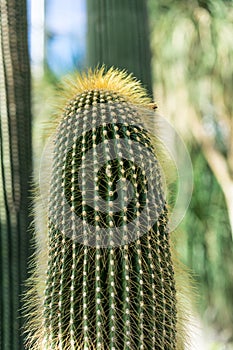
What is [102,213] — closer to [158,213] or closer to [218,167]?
[158,213]

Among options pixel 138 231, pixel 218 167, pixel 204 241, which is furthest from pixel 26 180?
pixel 204 241

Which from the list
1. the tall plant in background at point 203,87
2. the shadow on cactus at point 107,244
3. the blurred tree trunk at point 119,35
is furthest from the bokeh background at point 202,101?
the shadow on cactus at point 107,244

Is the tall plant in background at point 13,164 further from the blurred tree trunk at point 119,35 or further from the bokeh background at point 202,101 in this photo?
the bokeh background at point 202,101

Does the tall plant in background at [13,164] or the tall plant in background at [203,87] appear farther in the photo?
the tall plant in background at [203,87]

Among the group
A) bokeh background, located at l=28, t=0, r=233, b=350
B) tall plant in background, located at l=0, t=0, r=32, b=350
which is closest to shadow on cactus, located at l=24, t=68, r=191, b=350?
tall plant in background, located at l=0, t=0, r=32, b=350

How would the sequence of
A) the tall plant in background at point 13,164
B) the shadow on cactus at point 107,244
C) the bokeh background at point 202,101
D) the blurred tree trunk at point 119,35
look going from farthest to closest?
the bokeh background at point 202,101, the blurred tree trunk at point 119,35, the tall plant in background at point 13,164, the shadow on cactus at point 107,244

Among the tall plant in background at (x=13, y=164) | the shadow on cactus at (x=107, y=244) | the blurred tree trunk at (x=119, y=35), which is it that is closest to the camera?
the shadow on cactus at (x=107, y=244)

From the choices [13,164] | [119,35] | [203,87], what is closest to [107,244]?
[13,164]
